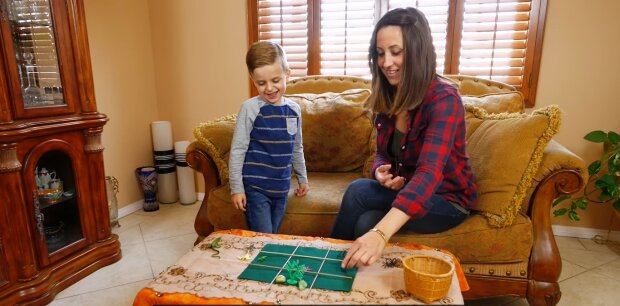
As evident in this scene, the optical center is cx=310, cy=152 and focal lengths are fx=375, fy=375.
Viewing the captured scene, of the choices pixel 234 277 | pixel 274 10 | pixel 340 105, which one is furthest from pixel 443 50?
pixel 234 277

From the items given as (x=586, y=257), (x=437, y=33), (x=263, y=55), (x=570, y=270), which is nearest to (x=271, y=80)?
(x=263, y=55)

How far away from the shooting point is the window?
2156 mm

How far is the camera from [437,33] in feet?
7.53

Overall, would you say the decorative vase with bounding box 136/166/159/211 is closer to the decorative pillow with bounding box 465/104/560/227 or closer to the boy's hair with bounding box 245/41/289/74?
the boy's hair with bounding box 245/41/289/74

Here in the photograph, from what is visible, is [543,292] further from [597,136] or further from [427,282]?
[597,136]

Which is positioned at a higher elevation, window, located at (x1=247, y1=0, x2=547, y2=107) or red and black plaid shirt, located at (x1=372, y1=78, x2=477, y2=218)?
window, located at (x1=247, y1=0, x2=547, y2=107)

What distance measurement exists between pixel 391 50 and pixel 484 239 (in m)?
0.74

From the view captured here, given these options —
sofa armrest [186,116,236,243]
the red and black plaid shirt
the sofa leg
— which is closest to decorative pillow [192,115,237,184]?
sofa armrest [186,116,236,243]

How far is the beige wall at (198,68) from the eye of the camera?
207 centimetres

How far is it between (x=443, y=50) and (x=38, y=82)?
214 cm

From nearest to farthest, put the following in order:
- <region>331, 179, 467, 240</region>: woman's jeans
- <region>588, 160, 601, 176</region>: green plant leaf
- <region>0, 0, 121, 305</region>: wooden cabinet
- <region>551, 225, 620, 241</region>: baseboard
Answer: <region>331, 179, 467, 240</region>: woman's jeans < <region>0, 0, 121, 305</region>: wooden cabinet < <region>588, 160, 601, 176</region>: green plant leaf < <region>551, 225, 620, 241</region>: baseboard

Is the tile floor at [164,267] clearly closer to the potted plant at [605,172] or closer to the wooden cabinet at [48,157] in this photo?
the wooden cabinet at [48,157]

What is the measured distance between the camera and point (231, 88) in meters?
2.71

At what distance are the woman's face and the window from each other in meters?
1.25
